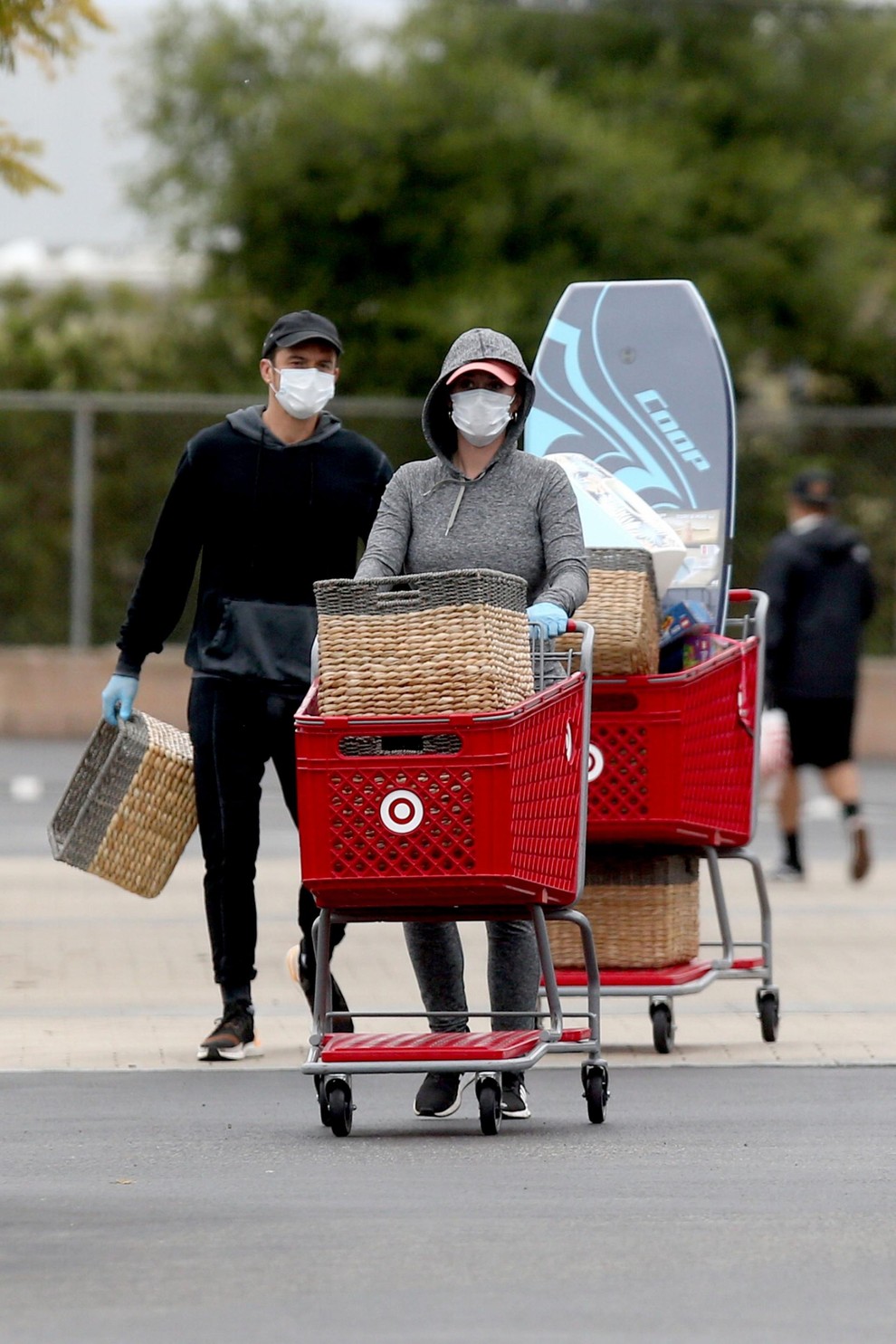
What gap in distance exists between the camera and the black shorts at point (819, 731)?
559 inches

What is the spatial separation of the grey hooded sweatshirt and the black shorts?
7.29 m

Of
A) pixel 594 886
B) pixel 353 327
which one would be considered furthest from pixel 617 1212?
pixel 353 327

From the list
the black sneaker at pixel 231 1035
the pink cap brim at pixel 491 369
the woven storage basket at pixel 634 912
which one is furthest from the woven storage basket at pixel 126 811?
the pink cap brim at pixel 491 369

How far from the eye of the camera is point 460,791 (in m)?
6.40

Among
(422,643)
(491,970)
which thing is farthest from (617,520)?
(422,643)

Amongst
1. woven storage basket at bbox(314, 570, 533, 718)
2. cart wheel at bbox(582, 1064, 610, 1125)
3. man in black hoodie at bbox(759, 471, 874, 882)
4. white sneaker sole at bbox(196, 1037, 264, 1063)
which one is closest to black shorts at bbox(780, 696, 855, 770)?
man in black hoodie at bbox(759, 471, 874, 882)

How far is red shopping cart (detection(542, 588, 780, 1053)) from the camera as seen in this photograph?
25.5 ft

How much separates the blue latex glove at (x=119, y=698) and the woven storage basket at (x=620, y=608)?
1.31 metres

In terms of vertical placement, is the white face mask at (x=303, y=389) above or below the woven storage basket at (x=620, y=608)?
above

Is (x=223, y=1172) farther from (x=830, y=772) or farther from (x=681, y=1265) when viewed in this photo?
(x=830, y=772)

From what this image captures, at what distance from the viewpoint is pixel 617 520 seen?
8008 mm

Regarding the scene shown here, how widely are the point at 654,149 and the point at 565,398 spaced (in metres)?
22.0

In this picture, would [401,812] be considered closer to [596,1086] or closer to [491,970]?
[491,970]

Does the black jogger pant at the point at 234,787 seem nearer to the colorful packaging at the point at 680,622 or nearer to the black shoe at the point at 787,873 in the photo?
the colorful packaging at the point at 680,622
